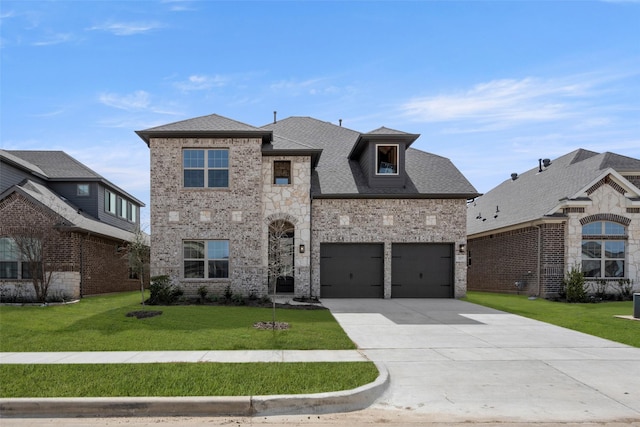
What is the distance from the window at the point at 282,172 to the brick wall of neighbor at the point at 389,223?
165 cm

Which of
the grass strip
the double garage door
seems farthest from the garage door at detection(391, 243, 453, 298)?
the grass strip

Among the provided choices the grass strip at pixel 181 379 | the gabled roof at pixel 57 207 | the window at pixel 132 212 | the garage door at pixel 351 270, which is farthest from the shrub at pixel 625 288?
the window at pixel 132 212

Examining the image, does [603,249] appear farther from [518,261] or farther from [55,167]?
[55,167]

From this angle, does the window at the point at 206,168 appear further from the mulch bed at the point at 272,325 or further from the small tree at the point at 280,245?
the mulch bed at the point at 272,325

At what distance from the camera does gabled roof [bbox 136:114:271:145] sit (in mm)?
16484

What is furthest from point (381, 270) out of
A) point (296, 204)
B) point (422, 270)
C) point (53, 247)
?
point (53, 247)

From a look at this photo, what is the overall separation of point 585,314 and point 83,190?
24.2 meters

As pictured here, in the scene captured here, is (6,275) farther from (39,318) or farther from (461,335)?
(461,335)

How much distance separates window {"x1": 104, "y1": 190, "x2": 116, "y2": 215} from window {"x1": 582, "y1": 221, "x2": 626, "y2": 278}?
2526 centimetres

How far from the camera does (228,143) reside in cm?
1689

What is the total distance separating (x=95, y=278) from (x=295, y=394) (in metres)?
17.1

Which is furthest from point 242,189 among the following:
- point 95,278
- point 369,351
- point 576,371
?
point 576,371

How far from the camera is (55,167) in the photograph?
23828mm

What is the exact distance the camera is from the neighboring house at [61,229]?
17219 mm
